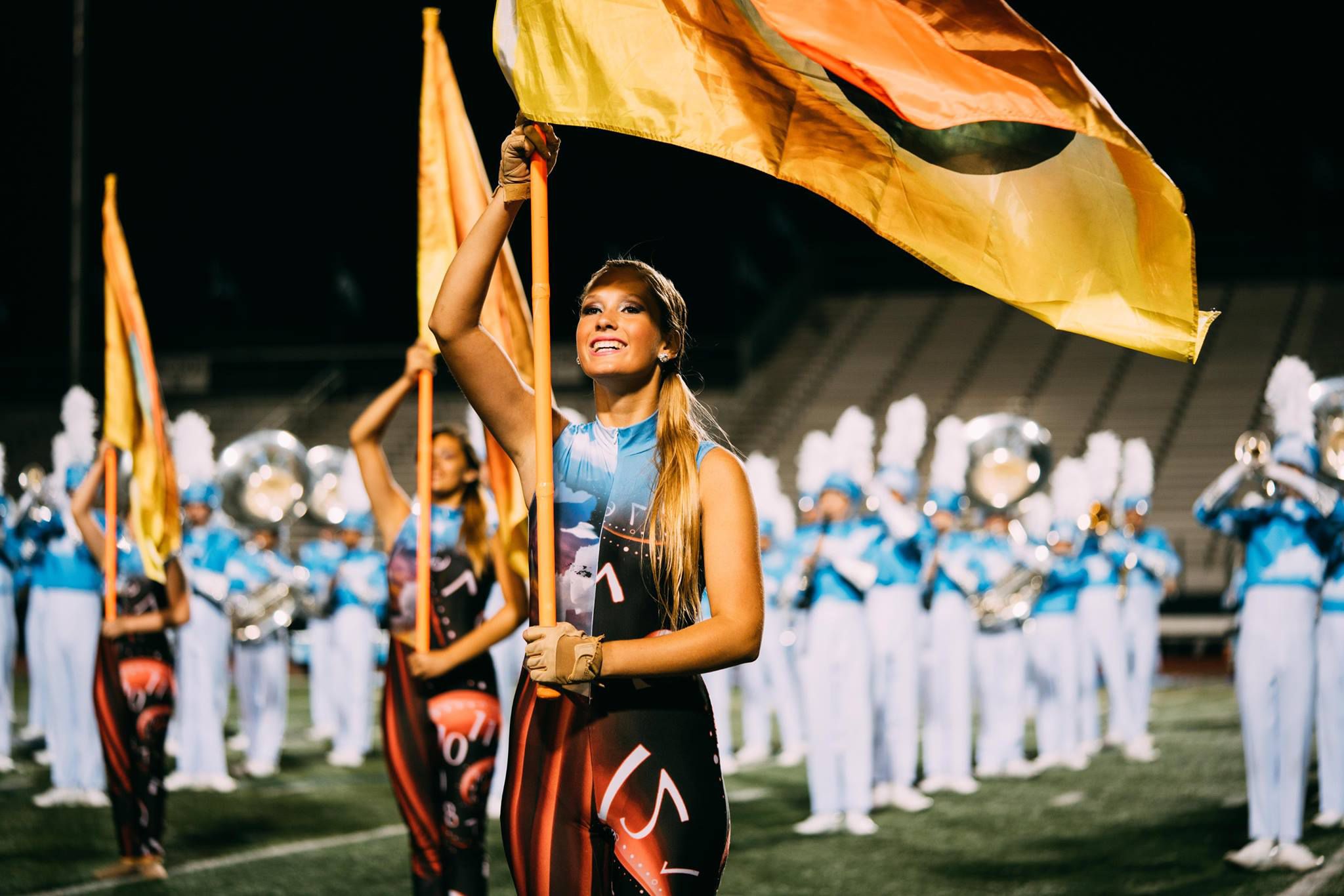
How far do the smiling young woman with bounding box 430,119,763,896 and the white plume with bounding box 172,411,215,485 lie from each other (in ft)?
23.9

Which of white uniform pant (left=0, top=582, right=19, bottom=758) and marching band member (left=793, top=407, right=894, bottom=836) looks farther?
white uniform pant (left=0, top=582, right=19, bottom=758)

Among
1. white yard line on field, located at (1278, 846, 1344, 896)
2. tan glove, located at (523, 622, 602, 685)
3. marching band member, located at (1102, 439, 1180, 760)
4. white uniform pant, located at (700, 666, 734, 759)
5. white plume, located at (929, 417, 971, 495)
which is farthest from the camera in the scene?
marching band member, located at (1102, 439, 1180, 760)

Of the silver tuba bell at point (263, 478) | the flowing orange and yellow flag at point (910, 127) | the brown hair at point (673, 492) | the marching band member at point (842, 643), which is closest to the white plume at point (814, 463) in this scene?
the marching band member at point (842, 643)

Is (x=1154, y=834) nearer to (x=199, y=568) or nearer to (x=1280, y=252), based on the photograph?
(x=199, y=568)

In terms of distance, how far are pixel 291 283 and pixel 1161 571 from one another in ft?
55.8

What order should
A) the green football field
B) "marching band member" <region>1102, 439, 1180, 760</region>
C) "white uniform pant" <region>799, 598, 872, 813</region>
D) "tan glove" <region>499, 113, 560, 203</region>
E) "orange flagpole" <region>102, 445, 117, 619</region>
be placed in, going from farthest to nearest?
"marching band member" <region>1102, 439, 1180, 760</region>, "white uniform pant" <region>799, 598, 872, 813</region>, the green football field, "orange flagpole" <region>102, 445, 117, 619</region>, "tan glove" <region>499, 113, 560, 203</region>

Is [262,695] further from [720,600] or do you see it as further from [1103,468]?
[720,600]

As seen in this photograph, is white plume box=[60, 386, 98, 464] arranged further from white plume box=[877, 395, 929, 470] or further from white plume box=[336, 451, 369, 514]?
white plume box=[877, 395, 929, 470]

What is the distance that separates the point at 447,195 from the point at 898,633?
17.8 feet

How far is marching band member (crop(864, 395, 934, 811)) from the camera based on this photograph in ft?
29.8

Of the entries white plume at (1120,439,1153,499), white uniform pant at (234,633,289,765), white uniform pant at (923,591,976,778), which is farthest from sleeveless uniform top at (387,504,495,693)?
white plume at (1120,439,1153,499)

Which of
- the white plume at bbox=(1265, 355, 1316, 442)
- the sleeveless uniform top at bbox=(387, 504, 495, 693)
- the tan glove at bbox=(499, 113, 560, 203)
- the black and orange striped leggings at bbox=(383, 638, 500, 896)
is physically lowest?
the black and orange striped leggings at bbox=(383, 638, 500, 896)

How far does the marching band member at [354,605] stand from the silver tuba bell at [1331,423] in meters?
7.19

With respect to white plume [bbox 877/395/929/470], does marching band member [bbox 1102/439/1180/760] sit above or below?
below
